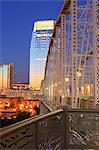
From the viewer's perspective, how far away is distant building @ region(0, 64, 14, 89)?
111025 millimetres

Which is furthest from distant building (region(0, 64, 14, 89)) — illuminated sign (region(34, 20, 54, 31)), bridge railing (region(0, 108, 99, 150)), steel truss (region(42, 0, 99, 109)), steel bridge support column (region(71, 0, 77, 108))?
bridge railing (region(0, 108, 99, 150))

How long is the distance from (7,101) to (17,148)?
78.1 metres

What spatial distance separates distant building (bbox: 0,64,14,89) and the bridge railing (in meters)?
105

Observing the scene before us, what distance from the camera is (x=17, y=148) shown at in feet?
8.87

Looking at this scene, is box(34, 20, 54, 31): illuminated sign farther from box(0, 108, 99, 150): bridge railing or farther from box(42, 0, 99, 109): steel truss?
box(0, 108, 99, 150): bridge railing

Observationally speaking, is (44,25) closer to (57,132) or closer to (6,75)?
(6,75)

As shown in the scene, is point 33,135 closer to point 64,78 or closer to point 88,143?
point 88,143

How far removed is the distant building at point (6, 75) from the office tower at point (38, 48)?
7.48m

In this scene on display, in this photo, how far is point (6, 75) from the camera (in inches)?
4557

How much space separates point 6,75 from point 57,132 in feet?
368

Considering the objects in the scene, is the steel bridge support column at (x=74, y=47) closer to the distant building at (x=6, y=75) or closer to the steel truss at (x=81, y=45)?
the steel truss at (x=81, y=45)

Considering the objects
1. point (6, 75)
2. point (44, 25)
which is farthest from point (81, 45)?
point (6, 75)

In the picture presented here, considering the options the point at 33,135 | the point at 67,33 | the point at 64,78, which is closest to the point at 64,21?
the point at 67,33

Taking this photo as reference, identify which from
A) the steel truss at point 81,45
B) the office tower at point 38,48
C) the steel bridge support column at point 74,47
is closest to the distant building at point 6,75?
the office tower at point 38,48
